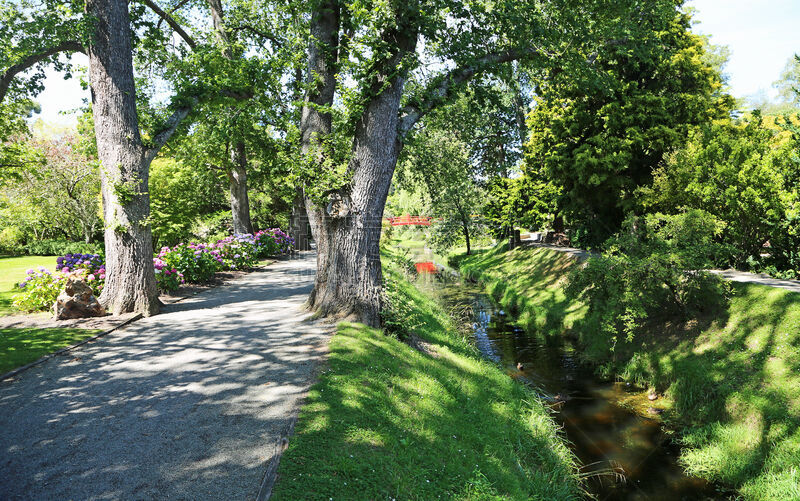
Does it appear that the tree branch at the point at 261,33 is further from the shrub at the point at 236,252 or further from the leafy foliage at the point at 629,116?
the leafy foliage at the point at 629,116

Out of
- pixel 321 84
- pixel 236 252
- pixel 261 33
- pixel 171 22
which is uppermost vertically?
pixel 171 22

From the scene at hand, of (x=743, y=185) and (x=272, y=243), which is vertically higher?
(x=743, y=185)

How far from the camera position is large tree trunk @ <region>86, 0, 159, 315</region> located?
912 centimetres

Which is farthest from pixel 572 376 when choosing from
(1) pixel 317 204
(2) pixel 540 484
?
(1) pixel 317 204

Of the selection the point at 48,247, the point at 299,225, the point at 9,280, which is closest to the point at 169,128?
the point at 9,280

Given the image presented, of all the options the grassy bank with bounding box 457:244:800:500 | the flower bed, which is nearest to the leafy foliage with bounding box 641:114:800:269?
the grassy bank with bounding box 457:244:800:500

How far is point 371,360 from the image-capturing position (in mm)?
6387

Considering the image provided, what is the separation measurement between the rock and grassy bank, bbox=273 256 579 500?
587 cm

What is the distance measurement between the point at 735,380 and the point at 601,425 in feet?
8.03

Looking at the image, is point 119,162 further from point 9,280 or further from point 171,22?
point 9,280

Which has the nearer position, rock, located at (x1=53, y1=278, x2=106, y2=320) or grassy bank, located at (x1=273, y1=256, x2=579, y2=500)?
grassy bank, located at (x1=273, y1=256, x2=579, y2=500)

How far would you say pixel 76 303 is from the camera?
886 centimetres

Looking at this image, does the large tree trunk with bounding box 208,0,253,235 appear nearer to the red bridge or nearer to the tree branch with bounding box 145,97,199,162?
the tree branch with bounding box 145,97,199,162

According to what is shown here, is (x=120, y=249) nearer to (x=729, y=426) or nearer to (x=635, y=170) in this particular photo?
(x=729, y=426)
